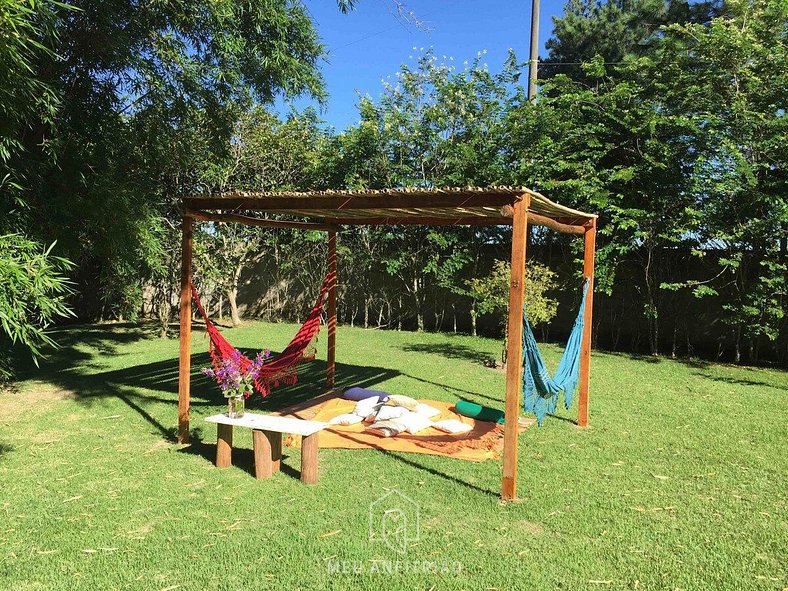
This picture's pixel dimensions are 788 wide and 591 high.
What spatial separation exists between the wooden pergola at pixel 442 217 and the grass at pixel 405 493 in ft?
1.30

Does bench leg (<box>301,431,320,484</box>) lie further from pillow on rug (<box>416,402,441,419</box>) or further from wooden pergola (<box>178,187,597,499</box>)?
pillow on rug (<box>416,402,441,419</box>)

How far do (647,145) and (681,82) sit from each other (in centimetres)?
87

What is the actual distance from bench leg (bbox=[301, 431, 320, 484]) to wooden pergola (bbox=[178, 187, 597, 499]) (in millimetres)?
1009

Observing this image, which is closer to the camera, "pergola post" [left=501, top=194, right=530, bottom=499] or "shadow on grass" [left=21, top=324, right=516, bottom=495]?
Answer: "pergola post" [left=501, top=194, right=530, bottom=499]

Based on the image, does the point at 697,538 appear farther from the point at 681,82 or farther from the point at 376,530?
the point at 681,82

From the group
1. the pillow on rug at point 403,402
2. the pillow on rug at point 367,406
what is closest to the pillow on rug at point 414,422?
the pillow on rug at point 403,402

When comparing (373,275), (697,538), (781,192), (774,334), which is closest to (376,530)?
(697,538)

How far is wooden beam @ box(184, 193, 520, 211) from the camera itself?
9.80ft

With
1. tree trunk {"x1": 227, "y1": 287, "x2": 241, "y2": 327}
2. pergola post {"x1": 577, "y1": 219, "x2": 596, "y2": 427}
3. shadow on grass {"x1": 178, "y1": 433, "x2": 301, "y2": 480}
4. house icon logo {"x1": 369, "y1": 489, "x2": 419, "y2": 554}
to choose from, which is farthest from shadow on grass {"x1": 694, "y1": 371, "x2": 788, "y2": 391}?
tree trunk {"x1": 227, "y1": 287, "x2": 241, "y2": 327}

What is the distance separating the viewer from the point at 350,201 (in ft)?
10.9

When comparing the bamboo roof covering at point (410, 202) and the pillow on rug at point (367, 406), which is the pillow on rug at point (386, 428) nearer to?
the pillow on rug at point (367, 406)

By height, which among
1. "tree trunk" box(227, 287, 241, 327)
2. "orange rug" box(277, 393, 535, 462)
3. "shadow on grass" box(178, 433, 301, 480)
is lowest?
"shadow on grass" box(178, 433, 301, 480)

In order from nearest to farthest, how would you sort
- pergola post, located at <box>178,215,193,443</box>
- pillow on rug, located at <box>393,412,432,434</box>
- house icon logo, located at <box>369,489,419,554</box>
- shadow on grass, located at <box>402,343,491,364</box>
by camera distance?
house icon logo, located at <box>369,489,419,554</box> < pergola post, located at <box>178,215,193,443</box> < pillow on rug, located at <box>393,412,432,434</box> < shadow on grass, located at <box>402,343,491,364</box>

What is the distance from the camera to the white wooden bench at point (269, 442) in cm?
306
